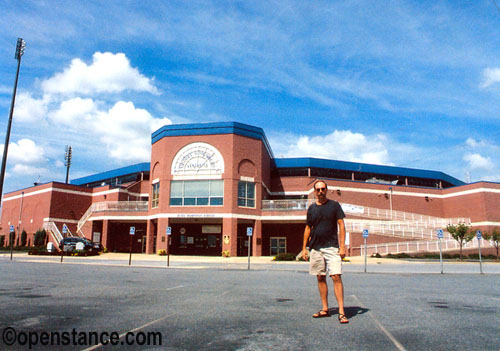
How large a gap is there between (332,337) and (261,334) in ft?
2.70

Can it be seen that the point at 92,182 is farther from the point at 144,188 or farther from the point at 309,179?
the point at 309,179

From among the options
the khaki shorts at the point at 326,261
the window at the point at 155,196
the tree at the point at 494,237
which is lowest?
the khaki shorts at the point at 326,261

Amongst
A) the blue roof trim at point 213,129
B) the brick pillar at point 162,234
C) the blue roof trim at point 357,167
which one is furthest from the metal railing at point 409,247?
the blue roof trim at point 357,167

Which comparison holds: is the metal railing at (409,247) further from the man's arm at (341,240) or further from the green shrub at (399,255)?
the man's arm at (341,240)

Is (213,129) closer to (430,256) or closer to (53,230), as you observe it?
(430,256)

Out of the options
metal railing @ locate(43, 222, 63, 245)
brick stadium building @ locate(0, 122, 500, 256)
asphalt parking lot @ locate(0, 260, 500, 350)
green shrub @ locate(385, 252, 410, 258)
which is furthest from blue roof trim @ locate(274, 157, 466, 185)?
asphalt parking lot @ locate(0, 260, 500, 350)

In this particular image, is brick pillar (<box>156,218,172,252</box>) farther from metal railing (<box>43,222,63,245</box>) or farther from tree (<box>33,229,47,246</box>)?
tree (<box>33,229,47,246</box>)

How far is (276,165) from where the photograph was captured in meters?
50.6

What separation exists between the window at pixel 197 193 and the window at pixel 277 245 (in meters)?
9.76

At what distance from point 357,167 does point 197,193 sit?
24608 mm

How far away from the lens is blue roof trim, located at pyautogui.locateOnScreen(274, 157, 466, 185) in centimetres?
5028

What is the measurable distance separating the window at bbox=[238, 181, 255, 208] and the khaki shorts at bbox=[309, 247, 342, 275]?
3115 centimetres

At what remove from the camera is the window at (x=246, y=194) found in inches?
1465

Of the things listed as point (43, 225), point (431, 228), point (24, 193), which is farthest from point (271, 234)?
point (24, 193)
